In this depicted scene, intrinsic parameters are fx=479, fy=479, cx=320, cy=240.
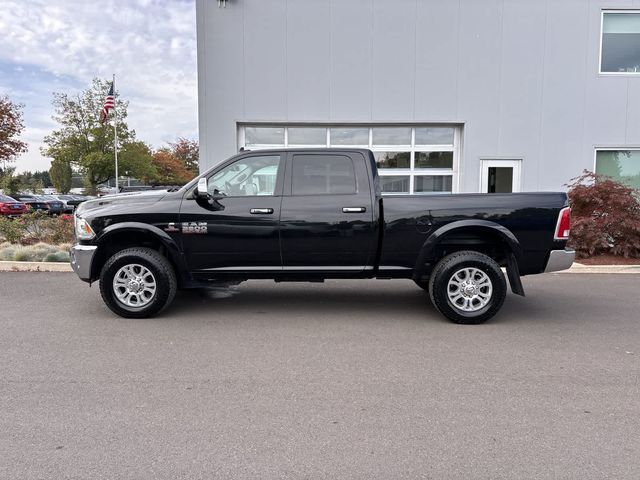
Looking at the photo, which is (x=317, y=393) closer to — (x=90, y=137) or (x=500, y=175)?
(x=500, y=175)

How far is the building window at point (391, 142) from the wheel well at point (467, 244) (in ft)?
23.6

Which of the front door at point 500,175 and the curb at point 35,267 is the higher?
the front door at point 500,175

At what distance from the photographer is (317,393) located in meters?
3.81

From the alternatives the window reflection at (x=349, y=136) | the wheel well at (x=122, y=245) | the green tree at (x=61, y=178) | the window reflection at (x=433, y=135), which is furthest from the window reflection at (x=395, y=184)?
the green tree at (x=61, y=178)

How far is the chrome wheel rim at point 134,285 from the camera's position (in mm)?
5777

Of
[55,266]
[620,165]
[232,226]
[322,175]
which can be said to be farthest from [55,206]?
[620,165]

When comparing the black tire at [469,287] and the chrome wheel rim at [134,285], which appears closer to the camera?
the black tire at [469,287]

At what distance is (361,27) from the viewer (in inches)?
492

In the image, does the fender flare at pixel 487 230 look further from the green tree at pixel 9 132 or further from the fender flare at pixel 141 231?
the green tree at pixel 9 132

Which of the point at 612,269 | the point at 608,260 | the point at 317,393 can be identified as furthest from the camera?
the point at 608,260

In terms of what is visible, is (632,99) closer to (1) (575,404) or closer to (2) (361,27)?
(2) (361,27)

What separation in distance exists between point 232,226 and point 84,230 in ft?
5.86

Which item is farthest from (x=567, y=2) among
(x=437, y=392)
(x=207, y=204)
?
(x=437, y=392)

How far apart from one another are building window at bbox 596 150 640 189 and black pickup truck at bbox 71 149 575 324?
29.4 ft
